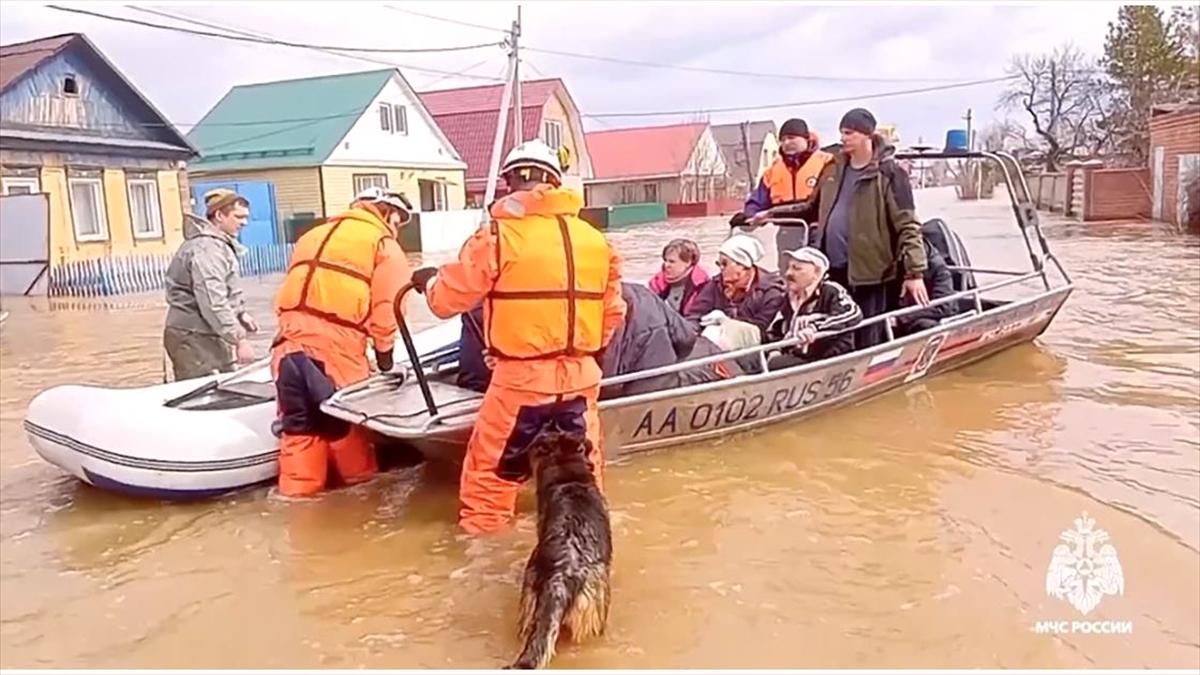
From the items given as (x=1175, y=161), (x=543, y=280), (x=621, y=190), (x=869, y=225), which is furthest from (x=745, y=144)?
(x=543, y=280)

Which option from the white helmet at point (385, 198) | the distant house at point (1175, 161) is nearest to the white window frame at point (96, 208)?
the white helmet at point (385, 198)

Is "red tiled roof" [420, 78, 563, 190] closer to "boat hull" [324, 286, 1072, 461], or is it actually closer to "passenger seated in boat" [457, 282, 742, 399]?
"boat hull" [324, 286, 1072, 461]

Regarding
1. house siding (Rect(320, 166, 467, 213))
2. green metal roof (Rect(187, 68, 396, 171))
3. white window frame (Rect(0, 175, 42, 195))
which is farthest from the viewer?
green metal roof (Rect(187, 68, 396, 171))

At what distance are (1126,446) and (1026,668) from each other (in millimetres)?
2966

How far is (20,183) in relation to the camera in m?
16.8

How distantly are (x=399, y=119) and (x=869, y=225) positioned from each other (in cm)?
2409

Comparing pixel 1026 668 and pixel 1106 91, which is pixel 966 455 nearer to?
pixel 1026 668

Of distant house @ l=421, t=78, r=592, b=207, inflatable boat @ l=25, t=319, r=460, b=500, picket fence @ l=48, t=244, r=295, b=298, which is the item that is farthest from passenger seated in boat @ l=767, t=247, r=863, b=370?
distant house @ l=421, t=78, r=592, b=207

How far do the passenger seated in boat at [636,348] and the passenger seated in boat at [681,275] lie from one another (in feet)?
4.43

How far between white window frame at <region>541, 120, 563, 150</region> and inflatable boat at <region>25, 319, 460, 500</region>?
31.5m

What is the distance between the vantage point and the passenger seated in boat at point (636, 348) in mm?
5129

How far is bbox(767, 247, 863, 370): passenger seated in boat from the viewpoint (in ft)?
19.1

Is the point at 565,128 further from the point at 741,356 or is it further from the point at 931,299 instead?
the point at 741,356

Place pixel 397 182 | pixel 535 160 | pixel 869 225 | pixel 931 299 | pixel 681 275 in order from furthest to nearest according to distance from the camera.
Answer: pixel 397 182 < pixel 931 299 < pixel 681 275 < pixel 869 225 < pixel 535 160
